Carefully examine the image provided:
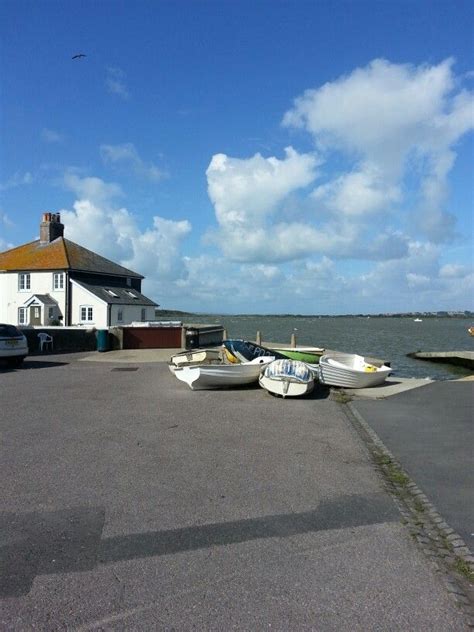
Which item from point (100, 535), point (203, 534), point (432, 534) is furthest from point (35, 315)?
point (432, 534)

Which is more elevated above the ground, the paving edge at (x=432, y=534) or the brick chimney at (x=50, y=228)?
the brick chimney at (x=50, y=228)

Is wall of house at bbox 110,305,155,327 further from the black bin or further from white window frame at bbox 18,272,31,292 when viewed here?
the black bin

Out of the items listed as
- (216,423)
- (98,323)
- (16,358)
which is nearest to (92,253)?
(98,323)

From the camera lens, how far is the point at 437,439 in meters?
8.95

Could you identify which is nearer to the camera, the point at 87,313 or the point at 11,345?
the point at 11,345

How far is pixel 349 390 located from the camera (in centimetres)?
1530

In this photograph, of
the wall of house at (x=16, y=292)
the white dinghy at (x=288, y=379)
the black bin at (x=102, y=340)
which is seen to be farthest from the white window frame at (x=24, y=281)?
the white dinghy at (x=288, y=379)

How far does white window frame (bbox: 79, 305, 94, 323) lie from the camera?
4078 centimetres

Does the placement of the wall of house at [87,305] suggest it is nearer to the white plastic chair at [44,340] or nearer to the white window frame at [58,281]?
the white window frame at [58,281]

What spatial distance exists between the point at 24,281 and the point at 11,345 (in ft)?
83.0

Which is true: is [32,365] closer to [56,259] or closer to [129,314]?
[129,314]

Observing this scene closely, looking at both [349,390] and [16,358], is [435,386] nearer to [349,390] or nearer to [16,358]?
[349,390]

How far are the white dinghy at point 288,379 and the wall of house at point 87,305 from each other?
1120 inches

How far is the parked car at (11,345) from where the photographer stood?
19156 millimetres
